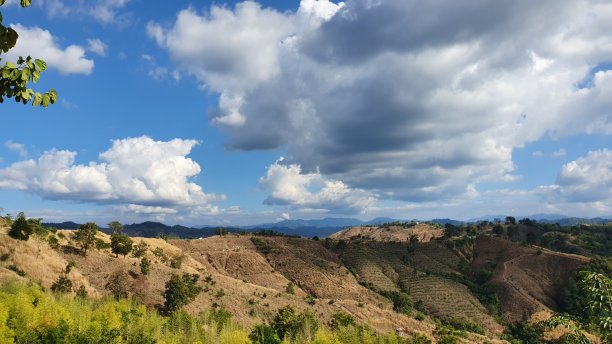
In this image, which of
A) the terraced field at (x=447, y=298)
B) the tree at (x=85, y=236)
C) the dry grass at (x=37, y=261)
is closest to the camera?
the dry grass at (x=37, y=261)

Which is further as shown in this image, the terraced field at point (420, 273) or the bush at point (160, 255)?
the terraced field at point (420, 273)

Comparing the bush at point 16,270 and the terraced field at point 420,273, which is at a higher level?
the bush at point 16,270

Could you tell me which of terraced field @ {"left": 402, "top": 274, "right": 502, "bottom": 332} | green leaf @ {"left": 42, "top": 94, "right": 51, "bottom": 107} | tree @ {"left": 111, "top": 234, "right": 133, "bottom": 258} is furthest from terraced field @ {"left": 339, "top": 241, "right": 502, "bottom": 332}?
green leaf @ {"left": 42, "top": 94, "right": 51, "bottom": 107}

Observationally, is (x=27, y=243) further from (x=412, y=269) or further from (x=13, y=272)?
(x=412, y=269)

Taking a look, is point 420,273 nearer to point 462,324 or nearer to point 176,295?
point 462,324

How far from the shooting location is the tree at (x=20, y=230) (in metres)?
62.6

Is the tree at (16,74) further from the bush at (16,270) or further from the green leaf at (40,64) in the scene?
the bush at (16,270)

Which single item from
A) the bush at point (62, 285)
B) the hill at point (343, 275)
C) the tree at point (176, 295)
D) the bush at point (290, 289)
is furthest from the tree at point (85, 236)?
the bush at point (290, 289)

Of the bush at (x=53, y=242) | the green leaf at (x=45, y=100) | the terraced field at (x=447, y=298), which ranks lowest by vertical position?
the terraced field at (x=447, y=298)

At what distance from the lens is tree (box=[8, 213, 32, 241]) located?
205ft

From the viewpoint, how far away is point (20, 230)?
62.9 metres

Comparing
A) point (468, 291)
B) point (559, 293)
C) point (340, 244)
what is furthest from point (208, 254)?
point (559, 293)

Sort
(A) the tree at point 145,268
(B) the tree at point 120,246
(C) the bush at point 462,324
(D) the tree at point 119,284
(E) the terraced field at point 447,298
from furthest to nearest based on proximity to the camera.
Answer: (E) the terraced field at point 447,298 → (C) the bush at point 462,324 → (B) the tree at point 120,246 → (A) the tree at point 145,268 → (D) the tree at point 119,284

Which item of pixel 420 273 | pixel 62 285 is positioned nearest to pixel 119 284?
pixel 62 285
